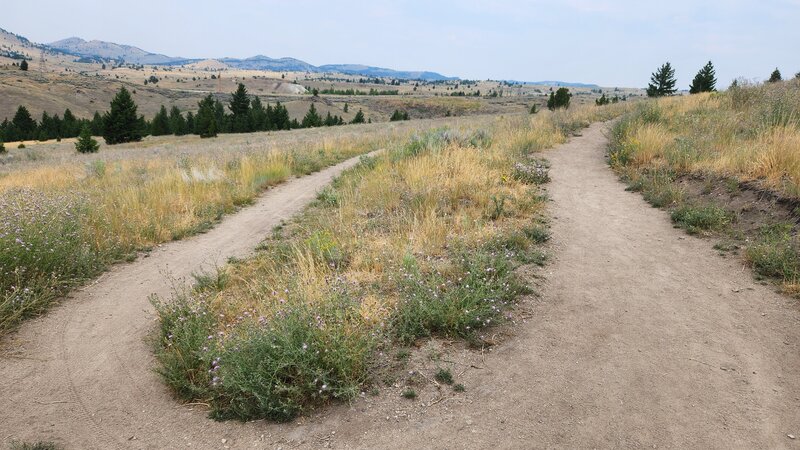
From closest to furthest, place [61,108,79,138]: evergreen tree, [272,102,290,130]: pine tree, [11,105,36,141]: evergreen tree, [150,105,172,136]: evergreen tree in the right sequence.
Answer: [150,105,172,136]: evergreen tree < [61,108,79,138]: evergreen tree < [11,105,36,141]: evergreen tree < [272,102,290,130]: pine tree

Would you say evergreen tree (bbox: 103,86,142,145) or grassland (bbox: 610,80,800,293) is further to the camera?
evergreen tree (bbox: 103,86,142,145)

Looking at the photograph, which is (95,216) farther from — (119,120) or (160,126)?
(160,126)

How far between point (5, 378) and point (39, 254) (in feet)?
7.30

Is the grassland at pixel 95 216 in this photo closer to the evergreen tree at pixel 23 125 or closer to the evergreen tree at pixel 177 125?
the evergreen tree at pixel 177 125

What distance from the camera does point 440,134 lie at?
1377cm

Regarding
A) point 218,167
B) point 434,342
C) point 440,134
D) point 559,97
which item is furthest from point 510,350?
point 559,97

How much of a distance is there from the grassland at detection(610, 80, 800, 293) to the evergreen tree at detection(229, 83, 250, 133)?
6394cm

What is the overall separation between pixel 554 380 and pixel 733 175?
6576mm

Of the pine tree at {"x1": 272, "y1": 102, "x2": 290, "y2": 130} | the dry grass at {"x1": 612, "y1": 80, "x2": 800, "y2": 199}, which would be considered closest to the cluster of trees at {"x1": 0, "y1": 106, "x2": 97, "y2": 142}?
the pine tree at {"x1": 272, "y1": 102, "x2": 290, "y2": 130}

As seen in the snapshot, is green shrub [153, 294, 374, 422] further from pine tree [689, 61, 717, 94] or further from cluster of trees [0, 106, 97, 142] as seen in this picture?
cluster of trees [0, 106, 97, 142]

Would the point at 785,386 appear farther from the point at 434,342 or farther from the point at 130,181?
the point at 130,181

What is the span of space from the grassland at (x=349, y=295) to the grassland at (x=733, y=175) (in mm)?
2462

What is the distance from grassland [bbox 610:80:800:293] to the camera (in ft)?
18.5

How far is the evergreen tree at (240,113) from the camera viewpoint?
6738 cm
